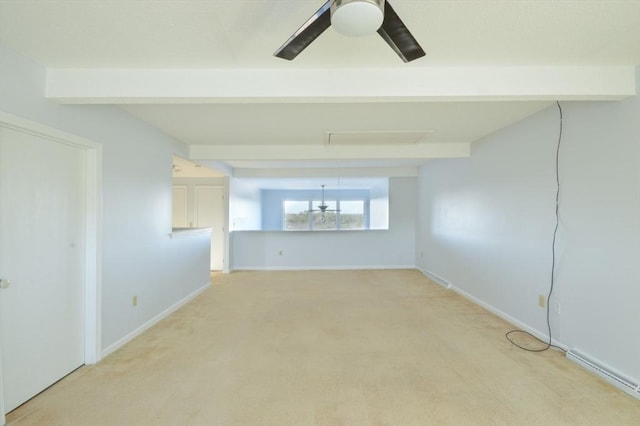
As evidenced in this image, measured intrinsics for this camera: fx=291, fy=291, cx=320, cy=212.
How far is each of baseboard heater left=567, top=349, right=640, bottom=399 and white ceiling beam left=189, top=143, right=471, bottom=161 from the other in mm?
2612

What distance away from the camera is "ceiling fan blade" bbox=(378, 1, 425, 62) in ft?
3.55

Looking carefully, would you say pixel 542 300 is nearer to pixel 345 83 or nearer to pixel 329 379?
pixel 329 379

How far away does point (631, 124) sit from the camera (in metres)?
1.97

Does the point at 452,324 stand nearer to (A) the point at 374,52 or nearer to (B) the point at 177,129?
(A) the point at 374,52

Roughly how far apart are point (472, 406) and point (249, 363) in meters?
1.60

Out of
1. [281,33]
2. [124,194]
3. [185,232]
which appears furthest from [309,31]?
[185,232]

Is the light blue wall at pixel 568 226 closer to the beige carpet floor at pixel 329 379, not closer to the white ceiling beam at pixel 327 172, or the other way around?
the beige carpet floor at pixel 329 379

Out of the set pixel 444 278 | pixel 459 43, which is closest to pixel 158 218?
pixel 459 43

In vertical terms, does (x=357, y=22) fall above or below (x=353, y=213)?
above

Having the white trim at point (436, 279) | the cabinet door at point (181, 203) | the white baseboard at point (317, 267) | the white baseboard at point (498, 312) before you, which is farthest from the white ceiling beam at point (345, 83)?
the white baseboard at point (317, 267)

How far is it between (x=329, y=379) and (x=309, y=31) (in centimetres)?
215

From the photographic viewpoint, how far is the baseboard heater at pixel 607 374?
6.24 feet

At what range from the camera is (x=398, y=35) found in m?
1.18

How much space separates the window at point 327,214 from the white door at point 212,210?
4.28 m
